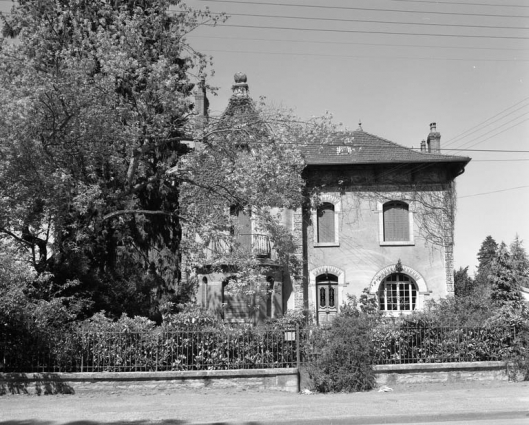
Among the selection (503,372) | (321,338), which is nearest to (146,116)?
(321,338)

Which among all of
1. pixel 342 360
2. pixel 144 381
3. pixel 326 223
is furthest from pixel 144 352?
pixel 326 223

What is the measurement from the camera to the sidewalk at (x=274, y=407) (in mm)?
9656

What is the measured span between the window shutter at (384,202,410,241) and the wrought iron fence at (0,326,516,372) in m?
10.7

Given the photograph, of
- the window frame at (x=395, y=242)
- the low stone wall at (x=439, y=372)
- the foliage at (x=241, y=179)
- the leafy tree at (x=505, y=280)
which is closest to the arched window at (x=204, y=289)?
the foliage at (x=241, y=179)

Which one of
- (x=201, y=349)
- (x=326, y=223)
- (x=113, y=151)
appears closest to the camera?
(x=201, y=349)

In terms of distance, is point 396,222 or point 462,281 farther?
point 462,281

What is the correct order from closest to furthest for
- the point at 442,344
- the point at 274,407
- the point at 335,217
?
the point at 274,407 < the point at 442,344 < the point at 335,217

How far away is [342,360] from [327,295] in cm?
1121

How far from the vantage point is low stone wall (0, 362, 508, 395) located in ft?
39.6

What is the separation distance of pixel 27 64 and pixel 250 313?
Result: 12.1 meters

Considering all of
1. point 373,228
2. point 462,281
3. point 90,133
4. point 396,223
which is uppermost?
point 90,133

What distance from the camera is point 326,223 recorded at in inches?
941

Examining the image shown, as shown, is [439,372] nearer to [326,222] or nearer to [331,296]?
[331,296]

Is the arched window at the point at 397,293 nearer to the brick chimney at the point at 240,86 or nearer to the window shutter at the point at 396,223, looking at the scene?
the window shutter at the point at 396,223
